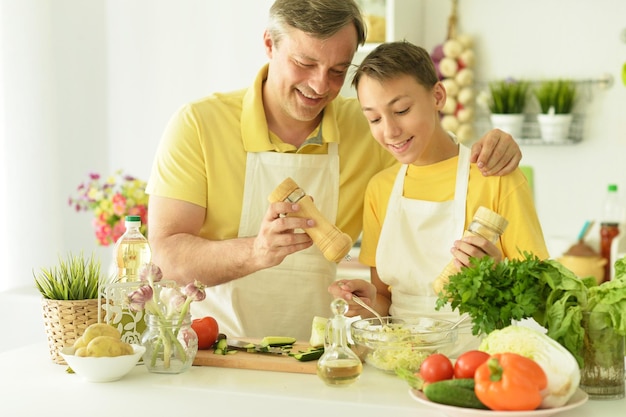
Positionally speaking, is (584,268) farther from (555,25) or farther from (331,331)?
(331,331)

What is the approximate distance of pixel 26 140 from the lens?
4051 mm

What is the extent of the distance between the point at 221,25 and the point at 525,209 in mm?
2314

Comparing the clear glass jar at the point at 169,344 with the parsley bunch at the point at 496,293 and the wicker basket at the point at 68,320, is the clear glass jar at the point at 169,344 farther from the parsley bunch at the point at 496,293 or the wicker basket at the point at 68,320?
the parsley bunch at the point at 496,293

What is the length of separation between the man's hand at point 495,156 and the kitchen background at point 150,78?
199 centimetres

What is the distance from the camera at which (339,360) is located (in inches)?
69.7

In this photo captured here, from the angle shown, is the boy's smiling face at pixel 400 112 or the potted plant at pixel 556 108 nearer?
the boy's smiling face at pixel 400 112

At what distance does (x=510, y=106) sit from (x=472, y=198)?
A: 6.78 ft

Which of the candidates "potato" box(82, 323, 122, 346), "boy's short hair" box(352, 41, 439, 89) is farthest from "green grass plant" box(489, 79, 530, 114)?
"potato" box(82, 323, 122, 346)

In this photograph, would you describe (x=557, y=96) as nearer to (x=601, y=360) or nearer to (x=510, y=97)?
(x=510, y=97)

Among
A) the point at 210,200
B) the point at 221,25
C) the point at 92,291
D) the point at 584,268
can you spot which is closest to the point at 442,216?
the point at 210,200

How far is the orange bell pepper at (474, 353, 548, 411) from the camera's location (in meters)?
1.50

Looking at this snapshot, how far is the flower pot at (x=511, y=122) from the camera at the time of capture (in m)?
4.27

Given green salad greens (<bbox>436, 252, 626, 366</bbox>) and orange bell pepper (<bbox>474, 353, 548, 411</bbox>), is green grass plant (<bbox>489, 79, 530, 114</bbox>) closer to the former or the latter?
green salad greens (<bbox>436, 252, 626, 366</bbox>)

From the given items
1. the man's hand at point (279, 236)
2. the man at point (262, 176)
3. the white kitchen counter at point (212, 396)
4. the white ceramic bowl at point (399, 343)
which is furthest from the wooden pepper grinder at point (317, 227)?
the man at point (262, 176)
